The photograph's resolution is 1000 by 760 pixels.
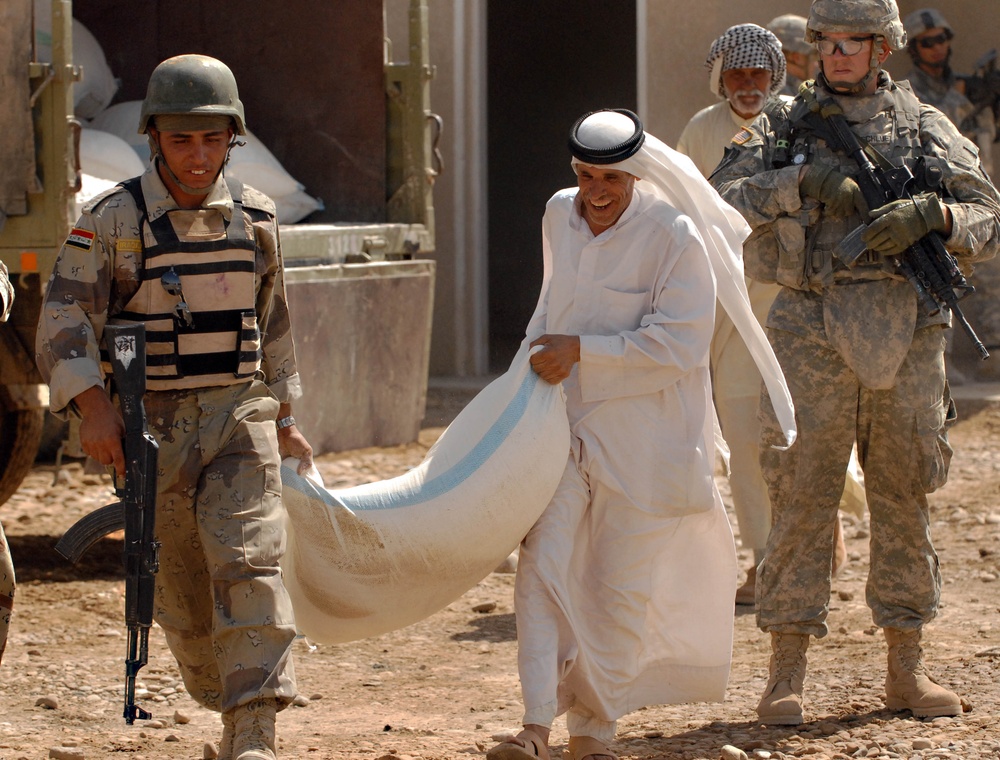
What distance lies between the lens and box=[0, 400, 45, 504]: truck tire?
627 cm

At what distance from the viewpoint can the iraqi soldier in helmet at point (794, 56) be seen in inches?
276

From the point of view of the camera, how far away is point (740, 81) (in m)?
6.11

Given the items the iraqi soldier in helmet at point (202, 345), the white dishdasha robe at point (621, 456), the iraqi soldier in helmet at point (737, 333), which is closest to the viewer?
the iraqi soldier in helmet at point (202, 345)

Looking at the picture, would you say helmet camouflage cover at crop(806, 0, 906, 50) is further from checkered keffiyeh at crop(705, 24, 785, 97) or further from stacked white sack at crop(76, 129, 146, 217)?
stacked white sack at crop(76, 129, 146, 217)

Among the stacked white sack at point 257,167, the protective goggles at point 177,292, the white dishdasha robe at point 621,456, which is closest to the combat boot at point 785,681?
the white dishdasha robe at point 621,456

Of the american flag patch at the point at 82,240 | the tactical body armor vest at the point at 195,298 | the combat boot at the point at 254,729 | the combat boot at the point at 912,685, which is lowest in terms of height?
the combat boot at the point at 912,685

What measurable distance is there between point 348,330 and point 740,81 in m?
2.57

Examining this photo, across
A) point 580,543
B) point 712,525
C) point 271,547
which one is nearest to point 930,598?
point 712,525

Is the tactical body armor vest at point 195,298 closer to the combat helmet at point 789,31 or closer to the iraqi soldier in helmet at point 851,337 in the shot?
the iraqi soldier in helmet at point 851,337

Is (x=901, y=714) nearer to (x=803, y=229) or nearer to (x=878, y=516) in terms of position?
(x=878, y=516)

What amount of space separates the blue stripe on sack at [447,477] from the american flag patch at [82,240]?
2.38 feet

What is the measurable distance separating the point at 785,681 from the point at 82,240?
2206 millimetres

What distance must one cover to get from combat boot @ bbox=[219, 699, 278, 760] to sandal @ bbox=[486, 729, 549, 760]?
50cm

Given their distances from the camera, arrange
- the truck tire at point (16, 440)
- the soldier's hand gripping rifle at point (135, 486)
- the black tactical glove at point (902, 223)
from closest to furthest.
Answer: the soldier's hand gripping rifle at point (135, 486) < the black tactical glove at point (902, 223) < the truck tire at point (16, 440)
